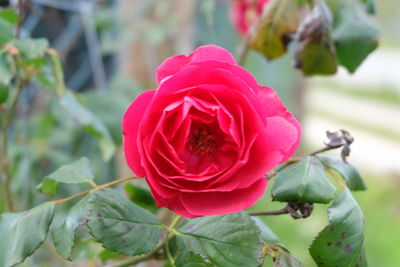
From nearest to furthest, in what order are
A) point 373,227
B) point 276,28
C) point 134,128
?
1. point 134,128
2. point 276,28
3. point 373,227

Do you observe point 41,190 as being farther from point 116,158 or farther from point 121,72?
point 121,72

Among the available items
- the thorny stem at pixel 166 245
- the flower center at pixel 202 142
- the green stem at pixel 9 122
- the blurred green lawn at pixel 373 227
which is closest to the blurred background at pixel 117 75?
the blurred green lawn at pixel 373 227

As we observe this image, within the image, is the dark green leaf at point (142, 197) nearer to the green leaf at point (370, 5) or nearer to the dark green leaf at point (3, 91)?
the dark green leaf at point (3, 91)

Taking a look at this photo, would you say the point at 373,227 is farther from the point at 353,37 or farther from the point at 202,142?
the point at 202,142

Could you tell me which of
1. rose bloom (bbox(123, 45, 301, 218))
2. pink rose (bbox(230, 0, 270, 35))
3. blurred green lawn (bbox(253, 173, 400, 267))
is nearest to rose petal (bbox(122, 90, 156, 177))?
rose bloom (bbox(123, 45, 301, 218))

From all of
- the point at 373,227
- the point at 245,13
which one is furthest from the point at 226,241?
the point at 373,227

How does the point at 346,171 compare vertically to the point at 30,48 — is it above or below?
below

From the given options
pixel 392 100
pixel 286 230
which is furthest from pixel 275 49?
pixel 392 100
